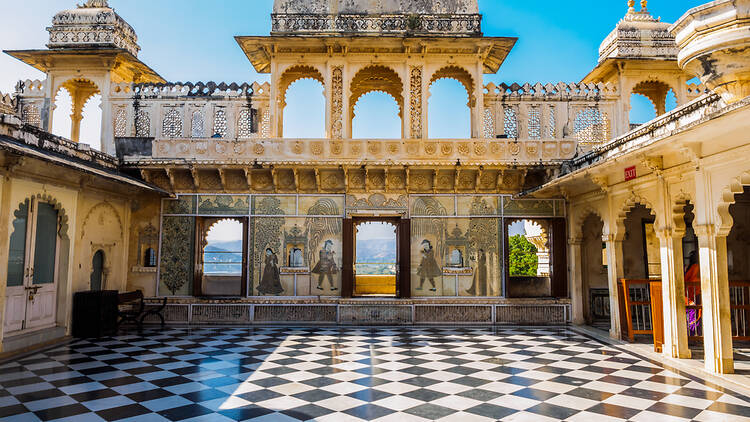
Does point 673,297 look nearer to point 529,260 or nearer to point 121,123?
point 121,123

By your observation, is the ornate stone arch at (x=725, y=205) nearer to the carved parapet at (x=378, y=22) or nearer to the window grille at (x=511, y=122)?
the window grille at (x=511, y=122)

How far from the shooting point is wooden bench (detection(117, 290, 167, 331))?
1001cm

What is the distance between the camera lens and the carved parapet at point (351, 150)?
11.2 meters

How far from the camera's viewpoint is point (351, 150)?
1119 centimetres

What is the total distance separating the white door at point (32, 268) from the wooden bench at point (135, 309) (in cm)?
128

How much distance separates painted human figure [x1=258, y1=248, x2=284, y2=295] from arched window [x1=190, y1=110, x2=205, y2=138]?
3588 mm

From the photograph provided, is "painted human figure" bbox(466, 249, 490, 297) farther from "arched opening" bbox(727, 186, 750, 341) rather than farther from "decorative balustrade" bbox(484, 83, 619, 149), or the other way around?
"arched opening" bbox(727, 186, 750, 341)

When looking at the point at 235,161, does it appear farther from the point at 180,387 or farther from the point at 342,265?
the point at 180,387

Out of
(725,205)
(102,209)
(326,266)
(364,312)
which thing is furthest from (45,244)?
(725,205)

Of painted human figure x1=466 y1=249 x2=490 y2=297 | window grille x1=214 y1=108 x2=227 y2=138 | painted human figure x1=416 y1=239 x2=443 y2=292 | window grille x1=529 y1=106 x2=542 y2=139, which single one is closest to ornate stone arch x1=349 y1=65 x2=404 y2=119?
window grille x1=214 y1=108 x2=227 y2=138

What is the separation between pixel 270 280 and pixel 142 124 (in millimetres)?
4975

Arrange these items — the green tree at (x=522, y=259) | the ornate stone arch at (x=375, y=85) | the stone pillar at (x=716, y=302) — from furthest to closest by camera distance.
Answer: the green tree at (x=522, y=259), the ornate stone arch at (x=375, y=85), the stone pillar at (x=716, y=302)

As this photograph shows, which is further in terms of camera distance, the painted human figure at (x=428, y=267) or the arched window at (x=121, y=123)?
the arched window at (x=121, y=123)

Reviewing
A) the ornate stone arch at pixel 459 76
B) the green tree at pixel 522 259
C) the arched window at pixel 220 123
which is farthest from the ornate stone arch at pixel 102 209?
the green tree at pixel 522 259
